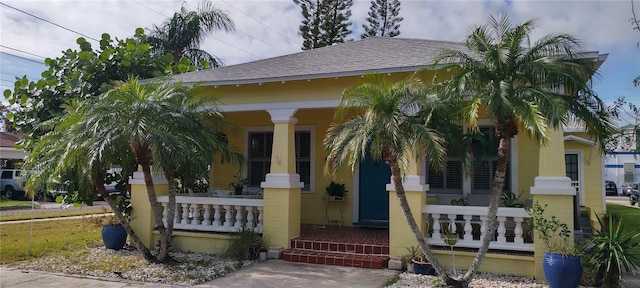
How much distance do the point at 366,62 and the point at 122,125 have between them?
4722 mm

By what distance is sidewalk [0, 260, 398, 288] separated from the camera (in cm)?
697

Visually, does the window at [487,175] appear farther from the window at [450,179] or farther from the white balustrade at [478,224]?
the white balustrade at [478,224]

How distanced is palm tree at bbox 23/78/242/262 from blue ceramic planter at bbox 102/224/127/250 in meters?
1.21

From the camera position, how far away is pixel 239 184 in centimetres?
1131

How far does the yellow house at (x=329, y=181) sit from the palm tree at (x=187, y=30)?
32.1ft

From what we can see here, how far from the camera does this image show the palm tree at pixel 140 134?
7148 millimetres

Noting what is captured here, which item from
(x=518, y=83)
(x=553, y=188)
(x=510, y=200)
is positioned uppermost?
(x=518, y=83)

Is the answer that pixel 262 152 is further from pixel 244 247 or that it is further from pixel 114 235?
pixel 114 235

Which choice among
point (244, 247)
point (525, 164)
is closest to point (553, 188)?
point (525, 164)

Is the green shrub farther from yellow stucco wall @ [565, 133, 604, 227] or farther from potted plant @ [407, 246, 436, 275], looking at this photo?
yellow stucco wall @ [565, 133, 604, 227]

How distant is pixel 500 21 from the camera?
20.2 ft

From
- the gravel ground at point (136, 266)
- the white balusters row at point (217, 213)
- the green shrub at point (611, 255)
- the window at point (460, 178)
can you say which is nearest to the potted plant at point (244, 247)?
the gravel ground at point (136, 266)

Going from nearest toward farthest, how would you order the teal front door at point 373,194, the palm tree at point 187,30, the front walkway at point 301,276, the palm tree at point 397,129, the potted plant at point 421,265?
1. the palm tree at point 397,129
2. the front walkway at point 301,276
3. the potted plant at point 421,265
4. the teal front door at point 373,194
5. the palm tree at point 187,30

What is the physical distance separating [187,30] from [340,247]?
14679 millimetres
